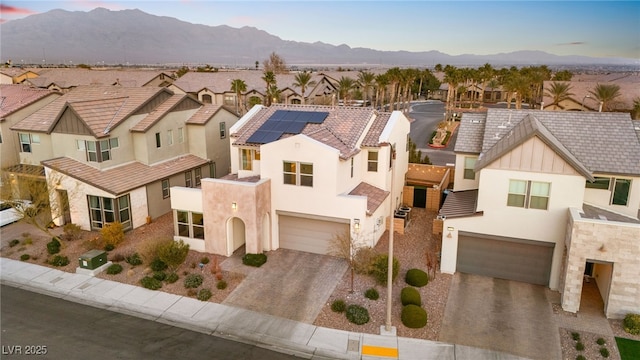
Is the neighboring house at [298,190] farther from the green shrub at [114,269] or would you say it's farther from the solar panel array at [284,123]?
the green shrub at [114,269]

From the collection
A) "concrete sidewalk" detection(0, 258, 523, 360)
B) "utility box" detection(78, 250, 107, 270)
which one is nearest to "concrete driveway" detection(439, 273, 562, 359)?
"concrete sidewalk" detection(0, 258, 523, 360)

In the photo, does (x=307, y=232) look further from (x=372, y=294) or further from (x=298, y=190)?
(x=372, y=294)

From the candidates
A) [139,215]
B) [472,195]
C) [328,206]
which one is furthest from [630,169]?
[139,215]

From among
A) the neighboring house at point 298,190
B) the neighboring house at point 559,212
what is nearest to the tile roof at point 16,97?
the neighboring house at point 298,190

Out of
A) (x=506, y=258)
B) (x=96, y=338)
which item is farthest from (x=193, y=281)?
(x=506, y=258)

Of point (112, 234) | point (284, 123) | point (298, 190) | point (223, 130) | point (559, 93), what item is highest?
point (559, 93)

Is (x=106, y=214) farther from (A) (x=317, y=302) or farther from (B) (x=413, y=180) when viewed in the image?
(B) (x=413, y=180)
